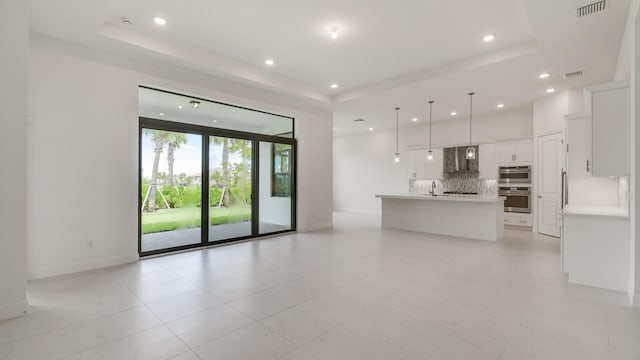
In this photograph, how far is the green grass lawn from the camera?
4910 millimetres

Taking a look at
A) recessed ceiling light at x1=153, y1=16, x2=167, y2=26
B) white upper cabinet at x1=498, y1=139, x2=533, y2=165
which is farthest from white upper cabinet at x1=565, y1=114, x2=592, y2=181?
recessed ceiling light at x1=153, y1=16, x2=167, y2=26

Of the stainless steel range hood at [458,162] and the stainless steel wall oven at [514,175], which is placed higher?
the stainless steel range hood at [458,162]

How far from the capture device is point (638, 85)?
2.91m

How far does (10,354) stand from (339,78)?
229 inches

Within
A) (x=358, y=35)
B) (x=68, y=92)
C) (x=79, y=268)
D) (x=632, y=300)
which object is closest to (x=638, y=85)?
(x=632, y=300)

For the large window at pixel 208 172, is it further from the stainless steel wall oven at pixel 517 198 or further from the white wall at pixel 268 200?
the stainless steel wall oven at pixel 517 198

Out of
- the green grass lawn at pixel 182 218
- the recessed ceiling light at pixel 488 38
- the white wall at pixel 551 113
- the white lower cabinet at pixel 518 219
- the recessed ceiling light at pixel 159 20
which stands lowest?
the white lower cabinet at pixel 518 219

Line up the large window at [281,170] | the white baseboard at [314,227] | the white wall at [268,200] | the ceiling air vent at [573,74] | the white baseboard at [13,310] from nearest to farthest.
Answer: the white baseboard at [13,310] < the ceiling air vent at [573,74] < the white wall at [268,200] < the large window at [281,170] < the white baseboard at [314,227]

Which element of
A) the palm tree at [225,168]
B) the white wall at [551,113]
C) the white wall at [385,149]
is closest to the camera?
the palm tree at [225,168]

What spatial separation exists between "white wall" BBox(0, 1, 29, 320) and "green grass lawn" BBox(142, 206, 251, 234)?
81.9 inches

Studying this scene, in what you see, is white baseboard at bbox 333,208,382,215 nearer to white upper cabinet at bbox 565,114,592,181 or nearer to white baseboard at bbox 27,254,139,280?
white upper cabinet at bbox 565,114,592,181

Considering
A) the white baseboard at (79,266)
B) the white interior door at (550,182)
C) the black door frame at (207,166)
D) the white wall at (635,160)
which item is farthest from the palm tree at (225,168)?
the white interior door at (550,182)

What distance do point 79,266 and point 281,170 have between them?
3978mm

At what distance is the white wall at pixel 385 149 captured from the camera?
330 inches
